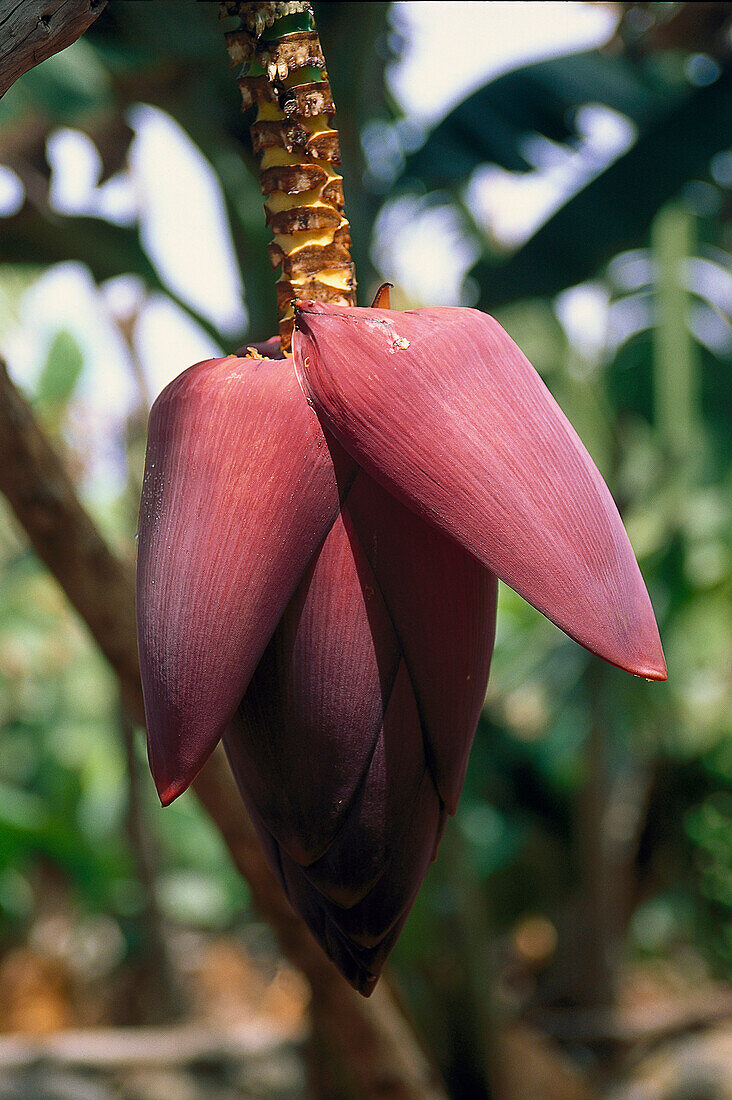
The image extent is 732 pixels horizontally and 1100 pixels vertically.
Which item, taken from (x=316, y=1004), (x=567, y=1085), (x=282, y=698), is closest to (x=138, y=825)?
(x=567, y=1085)

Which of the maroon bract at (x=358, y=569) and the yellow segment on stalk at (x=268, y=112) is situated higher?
the yellow segment on stalk at (x=268, y=112)

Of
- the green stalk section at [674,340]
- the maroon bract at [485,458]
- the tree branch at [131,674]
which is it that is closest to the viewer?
the maroon bract at [485,458]

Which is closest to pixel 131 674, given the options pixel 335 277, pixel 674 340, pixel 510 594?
pixel 335 277

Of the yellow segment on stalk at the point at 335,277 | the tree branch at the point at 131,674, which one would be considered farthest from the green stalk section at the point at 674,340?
the yellow segment on stalk at the point at 335,277

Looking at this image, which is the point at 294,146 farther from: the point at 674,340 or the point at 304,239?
the point at 674,340

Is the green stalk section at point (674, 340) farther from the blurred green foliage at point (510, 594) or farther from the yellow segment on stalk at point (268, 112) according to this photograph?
the yellow segment on stalk at point (268, 112)

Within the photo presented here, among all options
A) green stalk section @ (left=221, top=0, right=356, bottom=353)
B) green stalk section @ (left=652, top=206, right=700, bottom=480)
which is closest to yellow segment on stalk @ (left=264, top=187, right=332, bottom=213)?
green stalk section @ (left=221, top=0, right=356, bottom=353)

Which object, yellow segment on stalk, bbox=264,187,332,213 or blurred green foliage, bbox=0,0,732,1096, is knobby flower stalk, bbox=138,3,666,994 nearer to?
yellow segment on stalk, bbox=264,187,332,213
